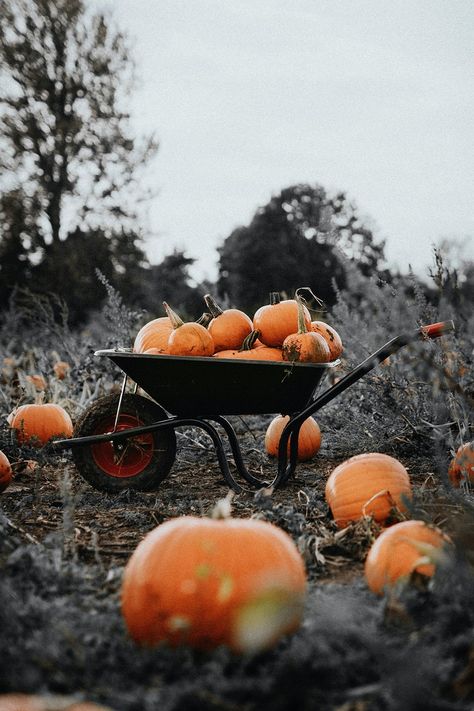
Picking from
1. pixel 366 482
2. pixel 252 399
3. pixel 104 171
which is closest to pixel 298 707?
pixel 366 482

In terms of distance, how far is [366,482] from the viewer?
237 cm

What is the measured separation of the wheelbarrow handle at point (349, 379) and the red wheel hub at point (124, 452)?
0.72 metres

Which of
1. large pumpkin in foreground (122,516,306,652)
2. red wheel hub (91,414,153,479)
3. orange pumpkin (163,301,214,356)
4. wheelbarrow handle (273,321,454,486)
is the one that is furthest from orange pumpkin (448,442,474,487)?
red wheel hub (91,414,153,479)

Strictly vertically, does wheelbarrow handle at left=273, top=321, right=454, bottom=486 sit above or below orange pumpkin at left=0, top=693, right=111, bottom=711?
above

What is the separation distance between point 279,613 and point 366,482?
43.6 inches

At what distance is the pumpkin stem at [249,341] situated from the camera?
3195mm

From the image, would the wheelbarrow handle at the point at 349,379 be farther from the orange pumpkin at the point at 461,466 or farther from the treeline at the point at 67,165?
the treeline at the point at 67,165

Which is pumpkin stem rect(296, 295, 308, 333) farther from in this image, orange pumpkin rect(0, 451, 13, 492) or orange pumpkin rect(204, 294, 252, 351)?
orange pumpkin rect(0, 451, 13, 492)

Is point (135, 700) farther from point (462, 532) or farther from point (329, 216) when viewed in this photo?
point (329, 216)

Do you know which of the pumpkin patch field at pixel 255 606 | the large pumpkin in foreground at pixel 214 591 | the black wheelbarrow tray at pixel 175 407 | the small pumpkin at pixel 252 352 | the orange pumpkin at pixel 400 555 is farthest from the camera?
the small pumpkin at pixel 252 352

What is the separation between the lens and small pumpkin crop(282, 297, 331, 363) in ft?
9.74

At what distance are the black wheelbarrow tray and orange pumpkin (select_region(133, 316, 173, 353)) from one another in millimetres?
178

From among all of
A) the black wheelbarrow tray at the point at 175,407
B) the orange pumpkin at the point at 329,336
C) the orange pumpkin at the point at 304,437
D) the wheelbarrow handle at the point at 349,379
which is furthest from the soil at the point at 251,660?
A: the orange pumpkin at the point at 304,437

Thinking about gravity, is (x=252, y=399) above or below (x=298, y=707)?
above
